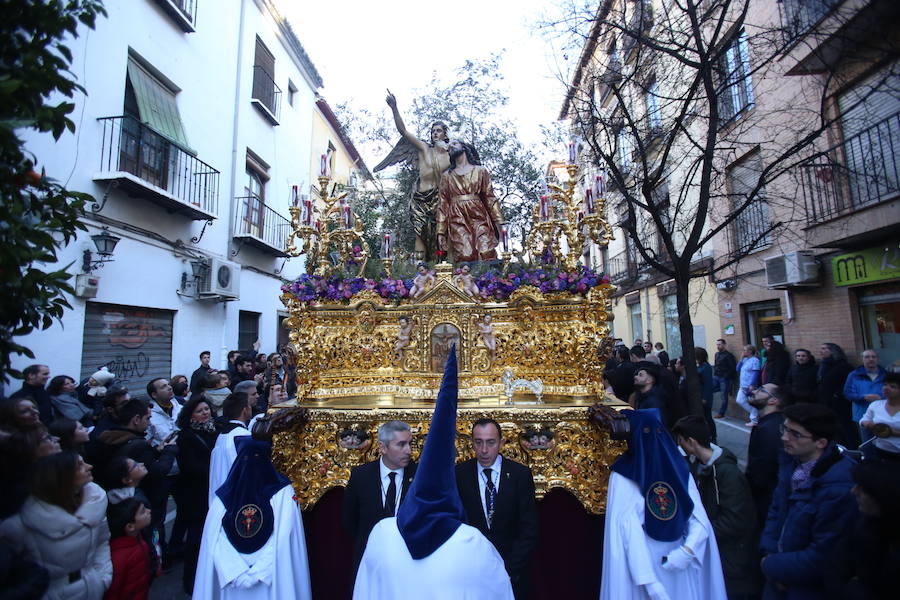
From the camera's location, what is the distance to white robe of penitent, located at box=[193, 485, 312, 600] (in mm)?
3119

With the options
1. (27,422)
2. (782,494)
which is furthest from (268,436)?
(782,494)

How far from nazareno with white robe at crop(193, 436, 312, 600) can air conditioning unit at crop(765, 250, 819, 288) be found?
9161 millimetres

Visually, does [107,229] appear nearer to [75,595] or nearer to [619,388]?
[75,595]

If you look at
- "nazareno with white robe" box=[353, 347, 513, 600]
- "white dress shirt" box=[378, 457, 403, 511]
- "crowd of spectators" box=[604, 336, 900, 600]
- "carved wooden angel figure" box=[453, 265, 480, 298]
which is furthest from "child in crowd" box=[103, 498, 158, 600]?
"crowd of spectators" box=[604, 336, 900, 600]

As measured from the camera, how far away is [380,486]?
327 centimetres

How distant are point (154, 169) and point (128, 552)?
798 centimetres

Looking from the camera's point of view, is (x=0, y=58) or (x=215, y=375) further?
(x=215, y=375)

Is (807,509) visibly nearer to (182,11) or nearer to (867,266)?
(867,266)

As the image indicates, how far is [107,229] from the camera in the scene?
7.48 m

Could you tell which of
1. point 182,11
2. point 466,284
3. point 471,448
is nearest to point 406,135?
point 466,284

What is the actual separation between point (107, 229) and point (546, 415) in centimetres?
732

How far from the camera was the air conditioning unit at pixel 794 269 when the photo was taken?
855 centimetres

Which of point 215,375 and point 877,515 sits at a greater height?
point 215,375

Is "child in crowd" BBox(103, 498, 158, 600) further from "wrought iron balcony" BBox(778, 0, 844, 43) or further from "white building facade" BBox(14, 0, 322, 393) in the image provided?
"wrought iron balcony" BBox(778, 0, 844, 43)
